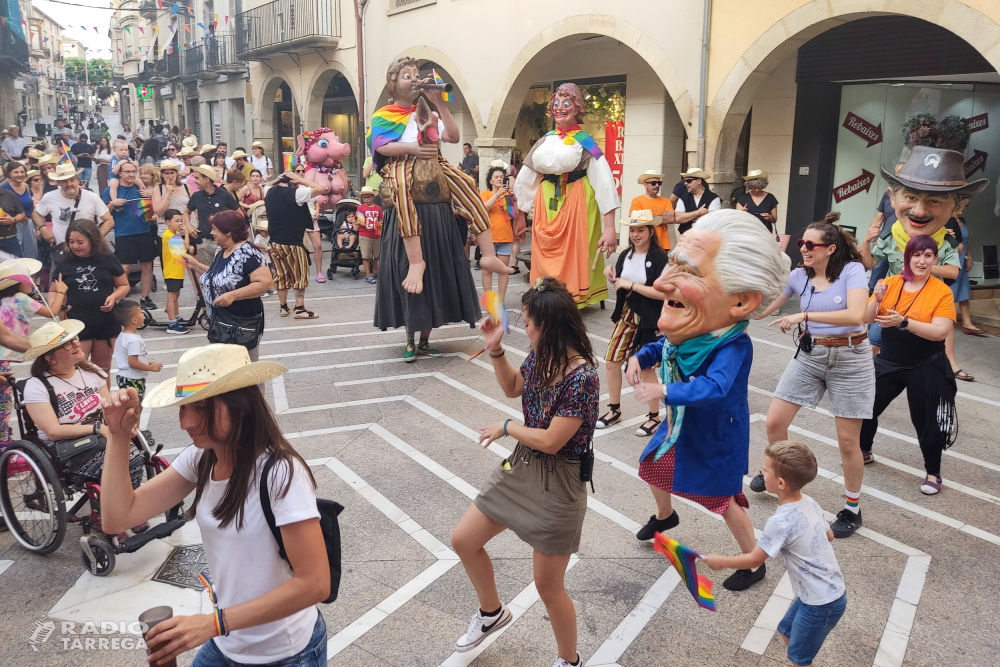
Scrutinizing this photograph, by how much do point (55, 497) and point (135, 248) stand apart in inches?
252

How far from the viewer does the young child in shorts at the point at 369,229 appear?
11258mm

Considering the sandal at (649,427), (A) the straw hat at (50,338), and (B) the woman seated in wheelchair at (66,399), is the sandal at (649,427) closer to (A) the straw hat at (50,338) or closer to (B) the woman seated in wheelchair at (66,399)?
(B) the woman seated in wheelchair at (66,399)

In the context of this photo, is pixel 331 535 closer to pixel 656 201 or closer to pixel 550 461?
pixel 550 461

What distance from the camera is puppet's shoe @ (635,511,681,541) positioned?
4.07 meters

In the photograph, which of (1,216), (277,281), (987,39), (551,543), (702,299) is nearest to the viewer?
(551,543)

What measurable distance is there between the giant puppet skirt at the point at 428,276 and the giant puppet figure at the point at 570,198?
881 mm

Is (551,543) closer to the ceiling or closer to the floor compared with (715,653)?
closer to the ceiling

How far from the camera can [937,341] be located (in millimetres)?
4453

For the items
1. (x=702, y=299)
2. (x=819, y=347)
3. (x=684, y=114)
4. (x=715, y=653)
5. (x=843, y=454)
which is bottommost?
(x=715, y=653)

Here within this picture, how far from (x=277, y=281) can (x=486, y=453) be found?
196 inches

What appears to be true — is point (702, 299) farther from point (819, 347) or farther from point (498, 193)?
point (498, 193)

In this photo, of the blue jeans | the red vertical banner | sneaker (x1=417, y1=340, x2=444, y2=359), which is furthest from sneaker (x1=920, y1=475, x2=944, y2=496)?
the red vertical banner

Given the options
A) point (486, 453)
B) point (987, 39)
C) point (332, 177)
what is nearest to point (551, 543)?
point (486, 453)

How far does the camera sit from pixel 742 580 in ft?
12.3
